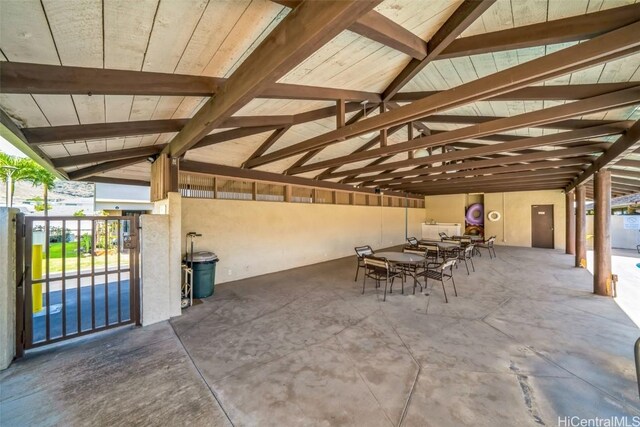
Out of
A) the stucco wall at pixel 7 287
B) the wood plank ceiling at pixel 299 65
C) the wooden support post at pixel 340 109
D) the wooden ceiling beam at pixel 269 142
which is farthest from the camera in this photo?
the wooden ceiling beam at pixel 269 142

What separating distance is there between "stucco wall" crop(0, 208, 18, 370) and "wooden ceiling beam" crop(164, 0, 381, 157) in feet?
7.90

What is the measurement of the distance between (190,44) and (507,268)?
8727 millimetres

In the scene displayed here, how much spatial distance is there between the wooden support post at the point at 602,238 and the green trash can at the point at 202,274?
24.7 ft

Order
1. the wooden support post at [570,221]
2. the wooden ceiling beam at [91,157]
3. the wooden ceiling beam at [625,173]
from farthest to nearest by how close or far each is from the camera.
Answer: the wooden support post at [570,221], the wooden ceiling beam at [625,173], the wooden ceiling beam at [91,157]

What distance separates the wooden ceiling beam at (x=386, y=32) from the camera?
1.63 metres

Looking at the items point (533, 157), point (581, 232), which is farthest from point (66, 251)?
point (581, 232)

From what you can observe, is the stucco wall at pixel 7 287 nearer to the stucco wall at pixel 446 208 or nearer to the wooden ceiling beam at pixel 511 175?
the wooden ceiling beam at pixel 511 175

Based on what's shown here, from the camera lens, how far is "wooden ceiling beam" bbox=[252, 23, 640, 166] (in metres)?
1.54

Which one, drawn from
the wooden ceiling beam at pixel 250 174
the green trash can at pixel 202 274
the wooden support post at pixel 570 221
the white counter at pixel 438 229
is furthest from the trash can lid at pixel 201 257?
the wooden support post at pixel 570 221

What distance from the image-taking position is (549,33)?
1.83 m

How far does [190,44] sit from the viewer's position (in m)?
1.69

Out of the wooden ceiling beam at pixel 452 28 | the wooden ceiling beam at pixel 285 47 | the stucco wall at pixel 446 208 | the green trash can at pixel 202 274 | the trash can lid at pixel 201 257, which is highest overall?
the wooden ceiling beam at pixel 452 28

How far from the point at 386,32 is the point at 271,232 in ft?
17.4

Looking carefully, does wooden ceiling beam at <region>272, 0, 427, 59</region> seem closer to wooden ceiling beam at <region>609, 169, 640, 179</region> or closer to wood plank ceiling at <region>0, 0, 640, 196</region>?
wood plank ceiling at <region>0, 0, 640, 196</region>
